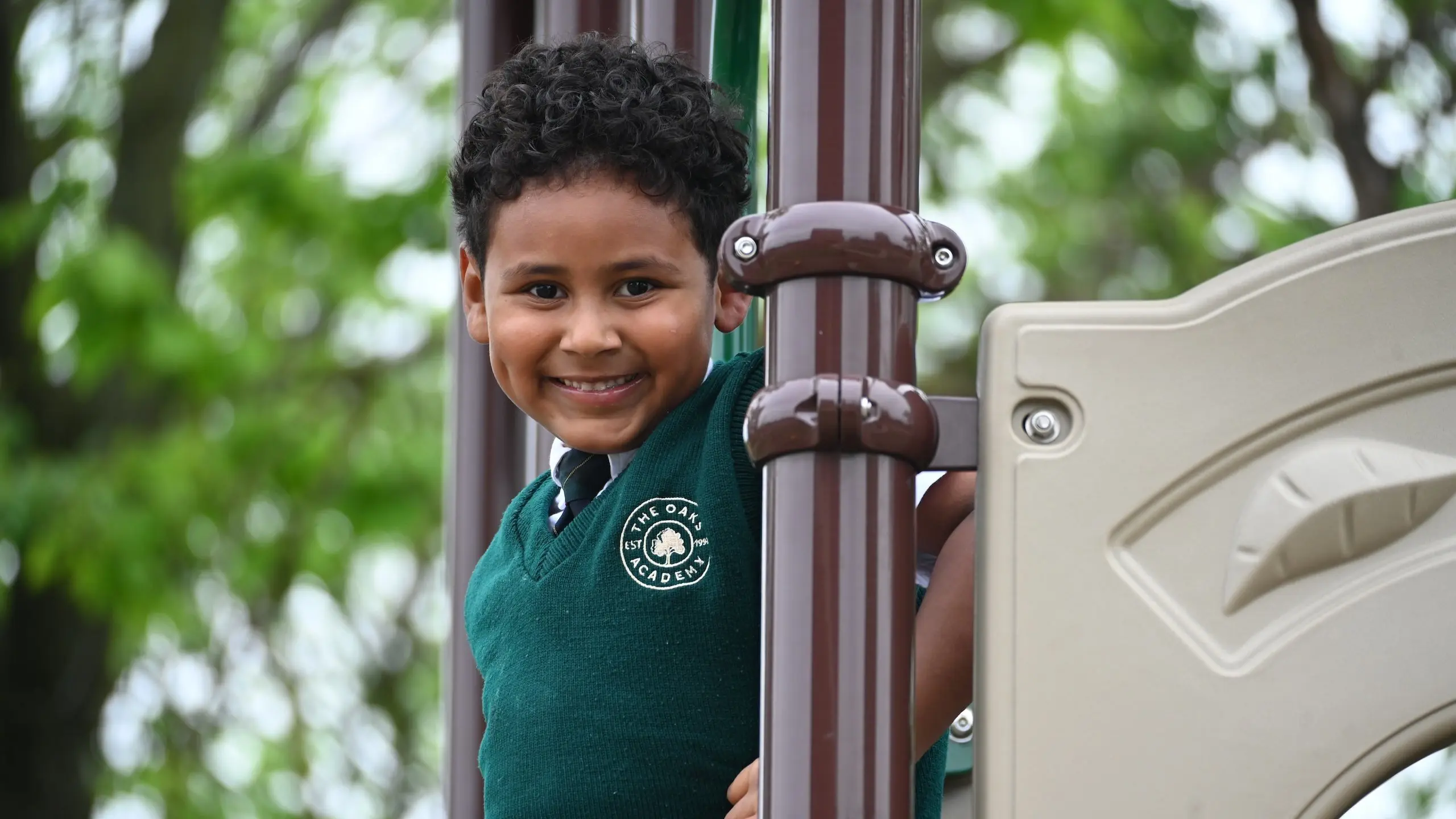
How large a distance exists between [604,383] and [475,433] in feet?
2.32

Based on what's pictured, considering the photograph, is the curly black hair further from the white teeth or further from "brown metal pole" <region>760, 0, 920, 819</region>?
"brown metal pole" <region>760, 0, 920, 819</region>

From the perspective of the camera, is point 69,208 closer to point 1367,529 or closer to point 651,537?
point 651,537

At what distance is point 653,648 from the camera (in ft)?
4.75

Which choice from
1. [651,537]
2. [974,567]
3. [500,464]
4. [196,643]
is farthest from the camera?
[196,643]

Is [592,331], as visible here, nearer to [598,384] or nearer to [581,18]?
[598,384]

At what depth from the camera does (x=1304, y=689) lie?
3.96 feet

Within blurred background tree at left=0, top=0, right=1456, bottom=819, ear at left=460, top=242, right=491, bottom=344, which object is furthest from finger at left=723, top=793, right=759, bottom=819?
blurred background tree at left=0, top=0, right=1456, bottom=819

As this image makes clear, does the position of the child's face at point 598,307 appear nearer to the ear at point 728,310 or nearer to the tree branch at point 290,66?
the ear at point 728,310

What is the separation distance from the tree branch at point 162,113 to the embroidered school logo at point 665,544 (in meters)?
4.54

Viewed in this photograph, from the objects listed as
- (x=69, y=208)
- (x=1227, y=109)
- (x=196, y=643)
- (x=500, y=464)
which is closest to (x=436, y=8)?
(x=69, y=208)

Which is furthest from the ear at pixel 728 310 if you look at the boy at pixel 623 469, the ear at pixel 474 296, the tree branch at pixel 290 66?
the tree branch at pixel 290 66

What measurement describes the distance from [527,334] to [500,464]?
0.69 meters

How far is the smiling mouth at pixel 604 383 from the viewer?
1.55 metres

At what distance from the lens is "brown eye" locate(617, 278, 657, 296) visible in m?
1.52
